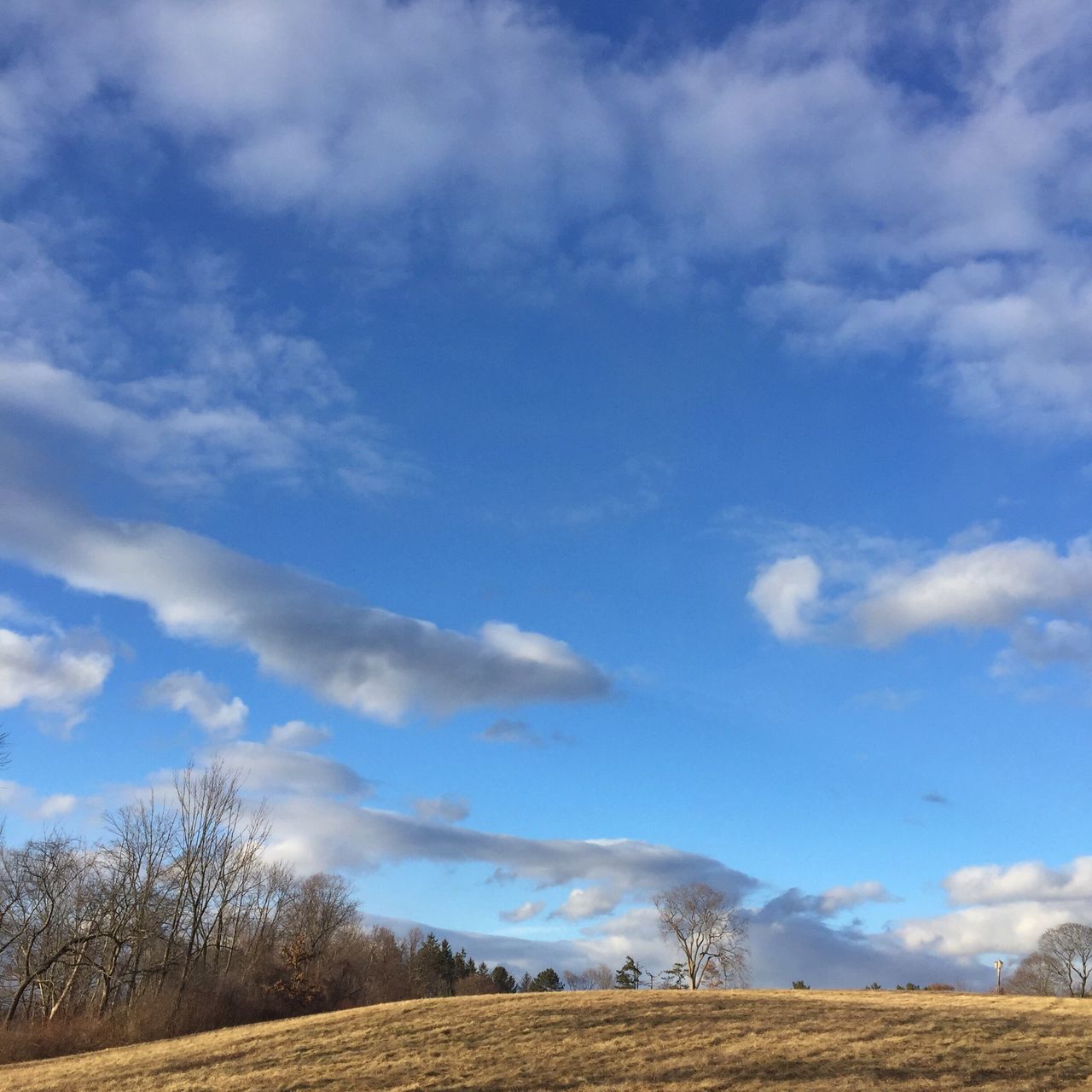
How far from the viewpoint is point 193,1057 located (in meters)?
29.5

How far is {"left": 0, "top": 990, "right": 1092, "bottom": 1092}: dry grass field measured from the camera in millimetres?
23500

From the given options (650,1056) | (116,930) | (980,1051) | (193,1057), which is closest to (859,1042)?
(980,1051)

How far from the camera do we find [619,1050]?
26.9 m

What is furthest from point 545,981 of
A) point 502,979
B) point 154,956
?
point 154,956

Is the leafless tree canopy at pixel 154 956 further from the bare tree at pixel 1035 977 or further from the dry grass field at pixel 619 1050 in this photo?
the bare tree at pixel 1035 977

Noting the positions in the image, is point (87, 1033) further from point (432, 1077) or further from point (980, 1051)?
point (980, 1051)

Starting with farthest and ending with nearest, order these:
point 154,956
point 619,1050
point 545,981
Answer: point 545,981 → point 154,956 → point 619,1050

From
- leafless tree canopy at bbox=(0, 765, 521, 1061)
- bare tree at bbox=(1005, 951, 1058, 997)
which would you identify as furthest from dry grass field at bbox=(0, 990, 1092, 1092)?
bare tree at bbox=(1005, 951, 1058, 997)

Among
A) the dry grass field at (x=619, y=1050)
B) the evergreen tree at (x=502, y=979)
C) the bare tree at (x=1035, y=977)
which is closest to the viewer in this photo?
the dry grass field at (x=619, y=1050)

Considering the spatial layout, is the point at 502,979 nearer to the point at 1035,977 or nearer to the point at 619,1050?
the point at 1035,977

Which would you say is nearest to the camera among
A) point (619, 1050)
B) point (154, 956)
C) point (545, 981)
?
point (619, 1050)

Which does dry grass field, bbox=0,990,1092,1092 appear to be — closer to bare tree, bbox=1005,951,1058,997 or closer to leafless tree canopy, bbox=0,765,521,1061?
leafless tree canopy, bbox=0,765,521,1061

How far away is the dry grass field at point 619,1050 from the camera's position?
23.5 metres

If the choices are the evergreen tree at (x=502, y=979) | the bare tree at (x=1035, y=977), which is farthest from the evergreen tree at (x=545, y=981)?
the bare tree at (x=1035, y=977)
